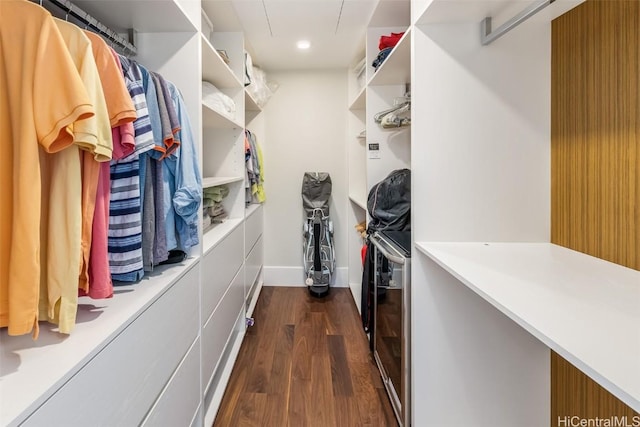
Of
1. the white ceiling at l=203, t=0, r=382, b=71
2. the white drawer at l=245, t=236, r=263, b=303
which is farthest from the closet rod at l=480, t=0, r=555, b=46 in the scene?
the white drawer at l=245, t=236, r=263, b=303

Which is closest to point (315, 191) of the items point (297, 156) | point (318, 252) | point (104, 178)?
point (297, 156)

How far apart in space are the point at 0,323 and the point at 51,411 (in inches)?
7.0

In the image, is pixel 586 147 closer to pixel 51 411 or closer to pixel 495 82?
pixel 495 82

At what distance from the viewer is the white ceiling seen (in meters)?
2.05

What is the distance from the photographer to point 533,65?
50.4 inches

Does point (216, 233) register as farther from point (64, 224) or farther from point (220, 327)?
point (64, 224)

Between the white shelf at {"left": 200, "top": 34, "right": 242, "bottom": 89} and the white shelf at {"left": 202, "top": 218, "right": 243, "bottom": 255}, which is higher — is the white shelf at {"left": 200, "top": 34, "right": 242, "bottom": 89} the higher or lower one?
the higher one

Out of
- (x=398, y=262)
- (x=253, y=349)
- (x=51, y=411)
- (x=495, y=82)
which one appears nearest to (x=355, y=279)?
(x=253, y=349)

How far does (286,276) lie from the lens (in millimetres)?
3504

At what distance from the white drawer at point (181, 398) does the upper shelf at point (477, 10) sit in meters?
1.55

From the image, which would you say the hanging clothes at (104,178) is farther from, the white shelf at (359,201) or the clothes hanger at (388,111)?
the white shelf at (359,201)

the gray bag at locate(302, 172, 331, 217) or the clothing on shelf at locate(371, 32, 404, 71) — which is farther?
the gray bag at locate(302, 172, 331, 217)

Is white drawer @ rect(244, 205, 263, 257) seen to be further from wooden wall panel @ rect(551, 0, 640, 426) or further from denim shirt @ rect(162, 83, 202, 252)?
wooden wall panel @ rect(551, 0, 640, 426)

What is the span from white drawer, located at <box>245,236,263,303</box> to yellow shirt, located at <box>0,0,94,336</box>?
1.95m
